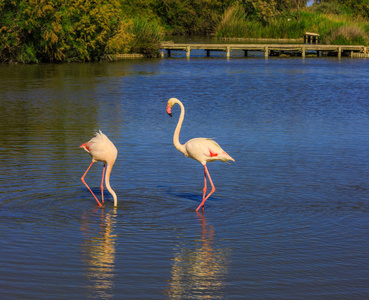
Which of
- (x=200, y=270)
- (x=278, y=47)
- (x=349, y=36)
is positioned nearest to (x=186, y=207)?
(x=200, y=270)

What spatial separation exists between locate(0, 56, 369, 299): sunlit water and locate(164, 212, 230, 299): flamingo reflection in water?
21mm

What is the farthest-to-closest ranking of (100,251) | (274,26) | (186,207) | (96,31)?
1. (274,26)
2. (96,31)
3. (186,207)
4. (100,251)

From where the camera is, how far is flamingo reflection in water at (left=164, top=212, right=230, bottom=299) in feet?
20.6

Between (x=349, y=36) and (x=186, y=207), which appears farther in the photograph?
(x=349, y=36)

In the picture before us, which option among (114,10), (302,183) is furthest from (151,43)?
(302,183)

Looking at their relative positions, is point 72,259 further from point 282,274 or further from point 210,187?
point 210,187

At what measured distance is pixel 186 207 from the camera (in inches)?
377

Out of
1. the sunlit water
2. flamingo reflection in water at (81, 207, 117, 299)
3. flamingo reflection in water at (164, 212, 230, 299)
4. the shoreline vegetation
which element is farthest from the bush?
flamingo reflection in water at (164, 212, 230, 299)

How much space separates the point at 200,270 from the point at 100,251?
125 cm

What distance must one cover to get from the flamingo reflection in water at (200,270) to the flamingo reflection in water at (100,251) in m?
0.63

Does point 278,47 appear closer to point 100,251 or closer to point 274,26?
point 274,26

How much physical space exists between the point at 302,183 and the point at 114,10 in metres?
35.3

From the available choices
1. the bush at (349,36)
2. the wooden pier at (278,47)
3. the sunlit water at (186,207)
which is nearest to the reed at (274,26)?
the bush at (349,36)

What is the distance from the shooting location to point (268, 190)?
1051cm
